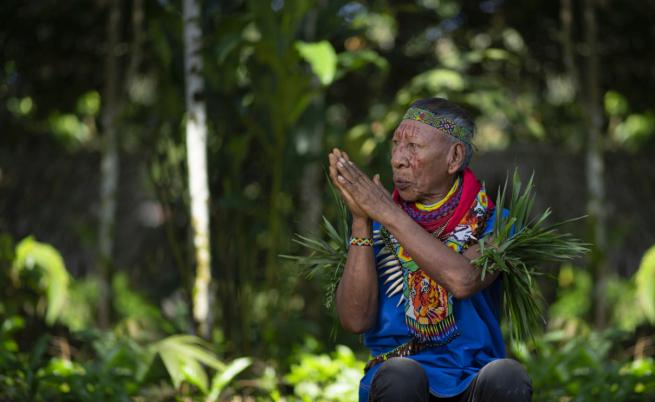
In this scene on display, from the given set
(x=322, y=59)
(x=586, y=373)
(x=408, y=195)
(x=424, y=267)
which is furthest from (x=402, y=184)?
(x=586, y=373)

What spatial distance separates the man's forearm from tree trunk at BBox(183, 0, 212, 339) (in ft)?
5.82

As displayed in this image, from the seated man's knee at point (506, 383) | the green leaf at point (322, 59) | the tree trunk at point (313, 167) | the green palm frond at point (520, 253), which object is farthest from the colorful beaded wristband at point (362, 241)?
the tree trunk at point (313, 167)

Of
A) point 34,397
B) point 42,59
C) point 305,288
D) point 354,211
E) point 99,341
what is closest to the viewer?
point 354,211

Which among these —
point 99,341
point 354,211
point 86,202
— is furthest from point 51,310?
point 354,211

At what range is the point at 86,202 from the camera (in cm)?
623

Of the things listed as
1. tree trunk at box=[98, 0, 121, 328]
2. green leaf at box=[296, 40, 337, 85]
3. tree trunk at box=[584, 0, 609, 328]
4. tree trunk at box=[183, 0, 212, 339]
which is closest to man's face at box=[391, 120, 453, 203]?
green leaf at box=[296, 40, 337, 85]

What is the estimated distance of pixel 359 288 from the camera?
225 cm

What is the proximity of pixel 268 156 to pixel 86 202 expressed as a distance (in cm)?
250

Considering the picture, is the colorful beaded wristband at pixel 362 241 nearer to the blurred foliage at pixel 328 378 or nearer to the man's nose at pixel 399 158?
the man's nose at pixel 399 158

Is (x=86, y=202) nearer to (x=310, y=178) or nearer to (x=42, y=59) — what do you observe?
(x=42, y=59)

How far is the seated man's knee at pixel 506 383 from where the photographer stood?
81.1 inches

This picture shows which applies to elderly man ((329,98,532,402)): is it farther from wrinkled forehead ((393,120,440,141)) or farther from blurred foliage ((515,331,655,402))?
blurred foliage ((515,331,655,402))

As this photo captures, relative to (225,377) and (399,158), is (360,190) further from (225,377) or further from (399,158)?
(225,377)

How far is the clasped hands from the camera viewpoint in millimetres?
2143
